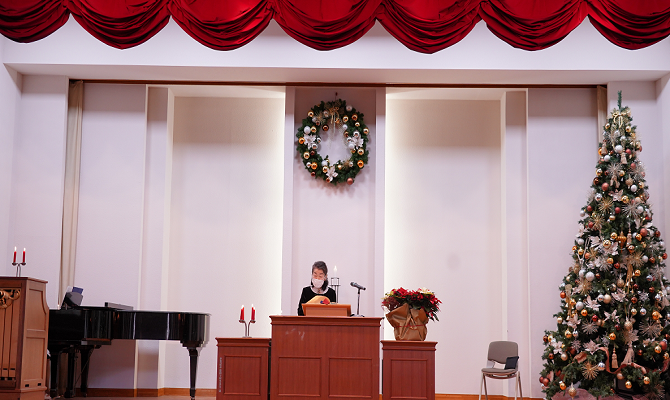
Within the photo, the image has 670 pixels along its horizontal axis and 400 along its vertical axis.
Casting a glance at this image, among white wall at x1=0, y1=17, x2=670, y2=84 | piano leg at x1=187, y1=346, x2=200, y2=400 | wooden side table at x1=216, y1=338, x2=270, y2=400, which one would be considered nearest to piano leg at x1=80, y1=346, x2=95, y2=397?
piano leg at x1=187, y1=346, x2=200, y2=400

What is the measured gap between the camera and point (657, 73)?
8938 mm

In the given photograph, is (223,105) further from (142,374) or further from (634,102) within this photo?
(634,102)

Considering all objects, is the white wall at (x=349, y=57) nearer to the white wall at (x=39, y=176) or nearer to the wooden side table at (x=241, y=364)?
the white wall at (x=39, y=176)

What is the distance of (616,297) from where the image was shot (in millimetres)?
7887

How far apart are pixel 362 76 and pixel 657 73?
12.0 feet

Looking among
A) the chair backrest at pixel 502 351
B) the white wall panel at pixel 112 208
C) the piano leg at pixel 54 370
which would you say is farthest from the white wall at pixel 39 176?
the chair backrest at pixel 502 351

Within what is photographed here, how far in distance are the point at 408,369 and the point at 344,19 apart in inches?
131

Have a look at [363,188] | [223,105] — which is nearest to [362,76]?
[363,188]

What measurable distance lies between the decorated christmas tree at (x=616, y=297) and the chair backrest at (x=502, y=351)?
1.51 ft

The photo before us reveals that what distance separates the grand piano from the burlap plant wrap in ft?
7.65

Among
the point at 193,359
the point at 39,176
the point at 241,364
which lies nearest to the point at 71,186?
the point at 39,176

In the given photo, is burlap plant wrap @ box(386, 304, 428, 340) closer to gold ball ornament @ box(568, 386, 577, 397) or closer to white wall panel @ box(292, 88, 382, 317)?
gold ball ornament @ box(568, 386, 577, 397)

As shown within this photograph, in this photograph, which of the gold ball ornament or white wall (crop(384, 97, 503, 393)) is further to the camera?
white wall (crop(384, 97, 503, 393))

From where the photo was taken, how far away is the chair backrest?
28.1 ft
